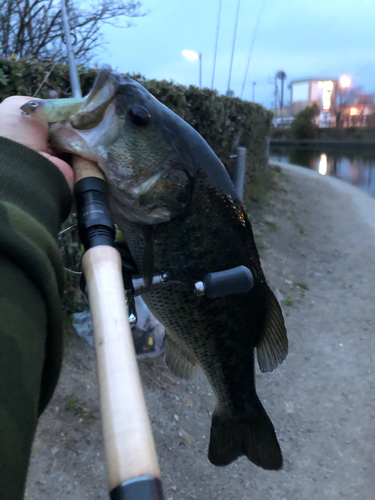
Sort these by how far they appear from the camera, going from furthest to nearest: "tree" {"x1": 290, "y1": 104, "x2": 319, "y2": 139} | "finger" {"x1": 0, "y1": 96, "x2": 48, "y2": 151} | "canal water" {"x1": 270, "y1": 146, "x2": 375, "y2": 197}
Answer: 1. "tree" {"x1": 290, "y1": 104, "x2": 319, "y2": 139}
2. "canal water" {"x1": 270, "y1": 146, "x2": 375, "y2": 197}
3. "finger" {"x1": 0, "y1": 96, "x2": 48, "y2": 151}

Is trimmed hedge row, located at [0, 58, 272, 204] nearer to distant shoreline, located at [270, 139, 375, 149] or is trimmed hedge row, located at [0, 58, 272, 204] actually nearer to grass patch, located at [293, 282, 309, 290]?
grass patch, located at [293, 282, 309, 290]

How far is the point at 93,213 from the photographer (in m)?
0.94

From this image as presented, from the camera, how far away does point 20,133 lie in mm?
1057

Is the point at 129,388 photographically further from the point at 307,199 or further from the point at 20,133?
the point at 307,199

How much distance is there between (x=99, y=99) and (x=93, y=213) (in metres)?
0.46

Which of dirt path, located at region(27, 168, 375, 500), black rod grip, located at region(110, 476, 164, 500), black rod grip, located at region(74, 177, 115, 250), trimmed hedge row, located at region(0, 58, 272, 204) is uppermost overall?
trimmed hedge row, located at region(0, 58, 272, 204)

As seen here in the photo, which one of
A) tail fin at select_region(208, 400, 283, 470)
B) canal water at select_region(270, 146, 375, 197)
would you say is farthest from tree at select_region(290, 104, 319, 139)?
tail fin at select_region(208, 400, 283, 470)

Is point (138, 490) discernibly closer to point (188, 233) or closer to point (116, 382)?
point (116, 382)

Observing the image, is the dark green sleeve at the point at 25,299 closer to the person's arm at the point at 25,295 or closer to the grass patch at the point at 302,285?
the person's arm at the point at 25,295

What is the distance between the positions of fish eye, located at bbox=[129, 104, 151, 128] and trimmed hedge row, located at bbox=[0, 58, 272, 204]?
1.96 m

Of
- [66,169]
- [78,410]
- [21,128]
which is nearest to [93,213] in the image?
[66,169]

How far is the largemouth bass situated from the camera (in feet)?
3.86

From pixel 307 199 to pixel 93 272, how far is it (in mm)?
12180

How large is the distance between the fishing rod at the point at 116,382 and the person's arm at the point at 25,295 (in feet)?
0.32
